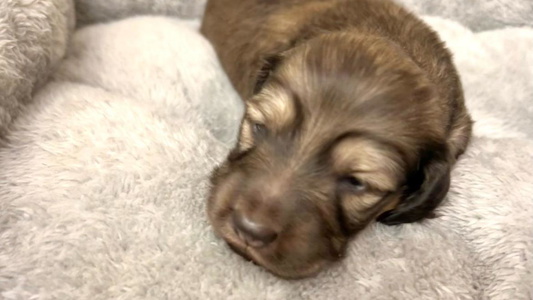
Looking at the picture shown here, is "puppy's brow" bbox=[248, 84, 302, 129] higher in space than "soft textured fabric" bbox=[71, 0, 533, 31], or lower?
higher

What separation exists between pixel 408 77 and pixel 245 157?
537mm

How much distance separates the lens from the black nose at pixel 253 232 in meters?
1.54

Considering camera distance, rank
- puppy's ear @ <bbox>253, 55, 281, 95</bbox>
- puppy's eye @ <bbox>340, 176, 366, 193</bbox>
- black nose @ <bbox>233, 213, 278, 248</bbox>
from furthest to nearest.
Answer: puppy's ear @ <bbox>253, 55, 281, 95</bbox>, puppy's eye @ <bbox>340, 176, 366, 193</bbox>, black nose @ <bbox>233, 213, 278, 248</bbox>

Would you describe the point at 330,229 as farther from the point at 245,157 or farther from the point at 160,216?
the point at 160,216

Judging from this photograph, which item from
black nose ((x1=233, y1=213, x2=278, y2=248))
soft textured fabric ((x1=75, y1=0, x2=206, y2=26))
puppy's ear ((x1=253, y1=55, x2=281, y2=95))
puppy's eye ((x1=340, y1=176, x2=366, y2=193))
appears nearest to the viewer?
black nose ((x1=233, y1=213, x2=278, y2=248))

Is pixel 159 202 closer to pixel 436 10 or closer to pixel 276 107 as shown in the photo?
pixel 276 107

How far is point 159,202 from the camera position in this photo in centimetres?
188

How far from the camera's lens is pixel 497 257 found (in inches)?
74.1

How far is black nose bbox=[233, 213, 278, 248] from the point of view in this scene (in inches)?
60.8

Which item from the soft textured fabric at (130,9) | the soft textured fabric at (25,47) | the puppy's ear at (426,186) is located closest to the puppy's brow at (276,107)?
the puppy's ear at (426,186)

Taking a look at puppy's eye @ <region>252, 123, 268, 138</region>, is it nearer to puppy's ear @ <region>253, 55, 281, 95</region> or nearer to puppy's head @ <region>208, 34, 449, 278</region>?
puppy's head @ <region>208, 34, 449, 278</region>

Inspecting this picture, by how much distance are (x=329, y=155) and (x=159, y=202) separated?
0.59m

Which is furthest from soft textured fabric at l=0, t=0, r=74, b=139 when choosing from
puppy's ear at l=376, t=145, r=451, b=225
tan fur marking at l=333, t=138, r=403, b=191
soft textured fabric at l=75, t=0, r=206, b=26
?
puppy's ear at l=376, t=145, r=451, b=225

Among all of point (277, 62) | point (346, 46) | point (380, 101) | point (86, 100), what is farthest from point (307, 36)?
point (86, 100)
